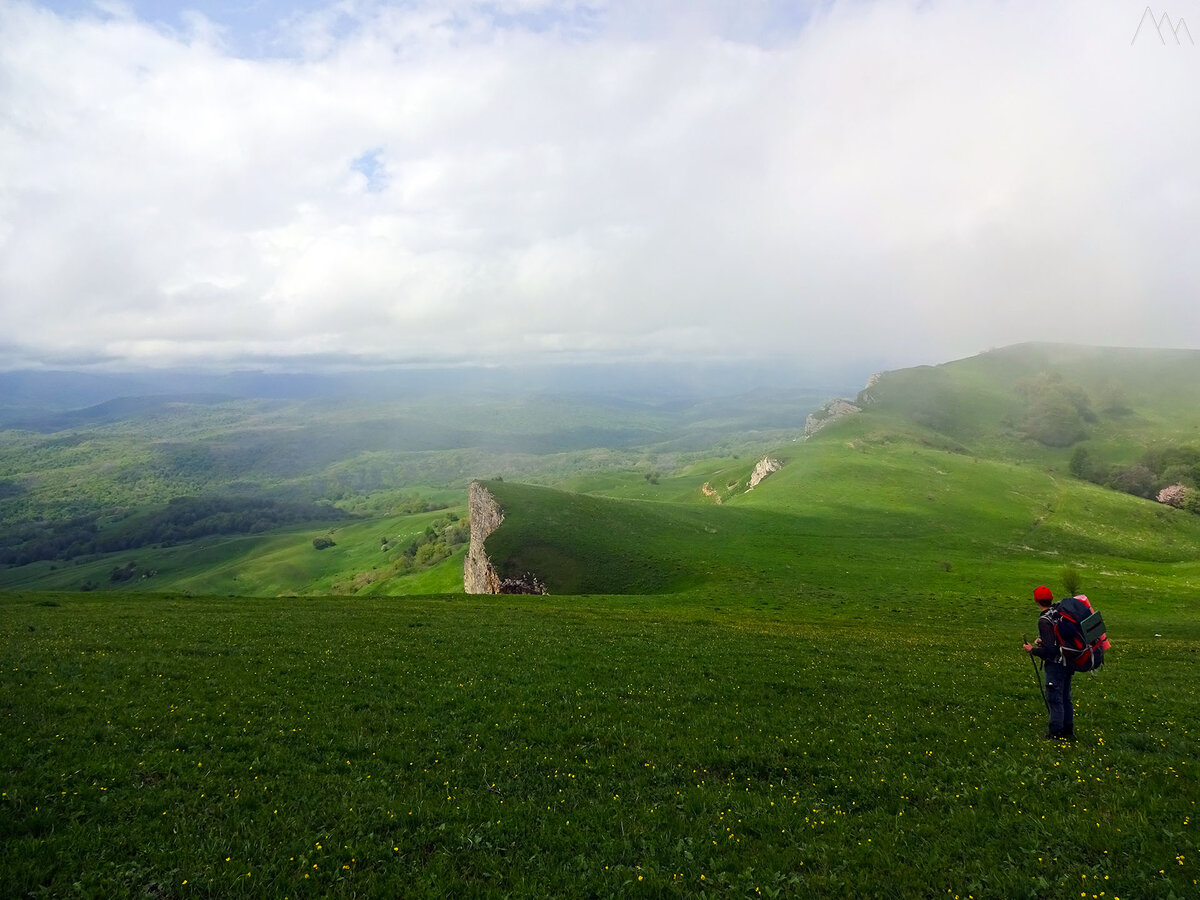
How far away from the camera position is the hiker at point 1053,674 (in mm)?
15992

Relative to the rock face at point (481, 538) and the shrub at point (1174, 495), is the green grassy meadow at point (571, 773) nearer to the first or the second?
the rock face at point (481, 538)

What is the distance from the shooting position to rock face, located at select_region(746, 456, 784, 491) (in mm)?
154462

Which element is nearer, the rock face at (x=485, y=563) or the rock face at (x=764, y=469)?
the rock face at (x=485, y=563)

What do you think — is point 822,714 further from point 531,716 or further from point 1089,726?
point 531,716

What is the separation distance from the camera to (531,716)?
725 inches

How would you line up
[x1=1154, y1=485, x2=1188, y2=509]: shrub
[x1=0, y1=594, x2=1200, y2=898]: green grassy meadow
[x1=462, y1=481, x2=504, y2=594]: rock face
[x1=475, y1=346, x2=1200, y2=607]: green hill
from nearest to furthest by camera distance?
[x1=0, y1=594, x2=1200, y2=898]: green grassy meadow < [x1=475, y1=346, x2=1200, y2=607]: green hill < [x1=462, y1=481, x2=504, y2=594]: rock face < [x1=1154, y1=485, x2=1188, y2=509]: shrub

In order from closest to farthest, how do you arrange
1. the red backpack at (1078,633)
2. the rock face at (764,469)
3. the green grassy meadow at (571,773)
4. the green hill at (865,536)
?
the green grassy meadow at (571,773) → the red backpack at (1078,633) → the green hill at (865,536) → the rock face at (764,469)

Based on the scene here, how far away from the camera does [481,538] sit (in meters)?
105

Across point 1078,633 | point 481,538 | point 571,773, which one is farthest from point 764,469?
point 571,773

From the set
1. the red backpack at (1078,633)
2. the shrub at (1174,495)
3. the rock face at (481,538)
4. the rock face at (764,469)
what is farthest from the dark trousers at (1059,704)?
the shrub at (1174,495)

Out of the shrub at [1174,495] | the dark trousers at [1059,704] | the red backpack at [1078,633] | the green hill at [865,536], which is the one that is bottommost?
the shrub at [1174,495]

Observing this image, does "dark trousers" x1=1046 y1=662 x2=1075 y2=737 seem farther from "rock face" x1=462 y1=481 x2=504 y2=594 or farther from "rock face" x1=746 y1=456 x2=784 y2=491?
"rock face" x1=746 y1=456 x2=784 y2=491

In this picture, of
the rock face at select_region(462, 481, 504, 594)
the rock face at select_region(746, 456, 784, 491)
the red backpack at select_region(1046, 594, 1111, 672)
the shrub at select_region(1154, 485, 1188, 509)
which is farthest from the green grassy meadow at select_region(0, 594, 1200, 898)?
the shrub at select_region(1154, 485, 1188, 509)

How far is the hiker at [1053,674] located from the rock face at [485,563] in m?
62.1
